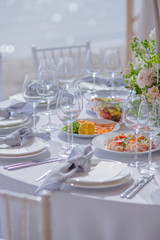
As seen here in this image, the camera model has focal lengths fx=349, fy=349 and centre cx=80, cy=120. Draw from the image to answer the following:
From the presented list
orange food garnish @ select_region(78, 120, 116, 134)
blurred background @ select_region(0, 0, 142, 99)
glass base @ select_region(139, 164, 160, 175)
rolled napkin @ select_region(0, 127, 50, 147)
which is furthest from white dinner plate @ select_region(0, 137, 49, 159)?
blurred background @ select_region(0, 0, 142, 99)

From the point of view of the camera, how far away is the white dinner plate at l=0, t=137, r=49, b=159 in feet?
4.59

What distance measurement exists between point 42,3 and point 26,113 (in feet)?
43.4

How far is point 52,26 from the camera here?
13.9m

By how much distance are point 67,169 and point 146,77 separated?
1.91 ft

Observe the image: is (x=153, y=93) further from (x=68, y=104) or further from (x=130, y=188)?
(x=130, y=188)

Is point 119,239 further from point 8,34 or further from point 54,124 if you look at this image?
point 8,34

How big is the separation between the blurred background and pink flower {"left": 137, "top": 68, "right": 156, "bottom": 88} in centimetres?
849

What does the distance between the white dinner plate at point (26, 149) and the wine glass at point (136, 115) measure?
364 millimetres

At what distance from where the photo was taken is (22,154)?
1.40 metres

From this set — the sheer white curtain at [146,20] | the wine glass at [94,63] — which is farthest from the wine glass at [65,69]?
the sheer white curtain at [146,20]

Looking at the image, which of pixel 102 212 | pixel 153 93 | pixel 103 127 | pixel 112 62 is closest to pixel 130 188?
pixel 102 212

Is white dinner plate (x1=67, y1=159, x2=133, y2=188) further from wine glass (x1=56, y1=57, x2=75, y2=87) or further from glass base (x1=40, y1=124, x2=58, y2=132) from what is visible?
wine glass (x1=56, y1=57, x2=75, y2=87)

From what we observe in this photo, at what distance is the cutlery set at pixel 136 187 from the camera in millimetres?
1107

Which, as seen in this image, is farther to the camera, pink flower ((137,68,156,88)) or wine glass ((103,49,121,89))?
wine glass ((103,49,121,89))
